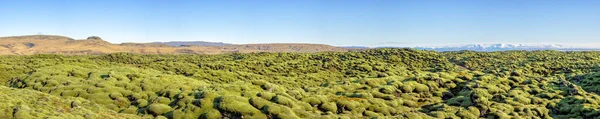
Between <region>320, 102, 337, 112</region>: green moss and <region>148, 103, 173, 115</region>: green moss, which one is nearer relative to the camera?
<region>148, 103, 173, 115</region>: green moss

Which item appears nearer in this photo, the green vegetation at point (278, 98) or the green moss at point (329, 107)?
the green vegetation at point (278, 98)

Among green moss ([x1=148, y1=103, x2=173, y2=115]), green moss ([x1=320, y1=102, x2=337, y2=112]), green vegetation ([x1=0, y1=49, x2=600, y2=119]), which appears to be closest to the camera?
green vegetation ([x1=0, y1=49, x2=600, y2=119])

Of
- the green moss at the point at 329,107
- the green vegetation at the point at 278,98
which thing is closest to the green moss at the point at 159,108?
the green vegetation at the point at 278,98

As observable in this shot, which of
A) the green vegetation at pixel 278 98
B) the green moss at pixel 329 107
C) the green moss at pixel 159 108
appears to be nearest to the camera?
the green vegetation at pixel 278 98

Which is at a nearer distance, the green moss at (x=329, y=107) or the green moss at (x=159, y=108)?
the green moss at (x=159, y=108)

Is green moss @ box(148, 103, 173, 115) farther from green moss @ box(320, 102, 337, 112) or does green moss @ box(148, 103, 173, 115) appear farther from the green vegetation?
green moss @ box(320, 102, 337, 112)

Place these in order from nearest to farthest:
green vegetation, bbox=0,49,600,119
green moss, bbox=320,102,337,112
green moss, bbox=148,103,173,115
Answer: green vegetation, bbox=0,49,600,119 → green moss, bbox=148,103,173,115 → green moss, bbox=320,102,337,112

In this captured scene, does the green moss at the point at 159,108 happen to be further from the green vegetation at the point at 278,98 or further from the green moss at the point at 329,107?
the green moss at the point at 329,107

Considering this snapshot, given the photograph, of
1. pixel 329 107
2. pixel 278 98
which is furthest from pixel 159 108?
pixel 329 107

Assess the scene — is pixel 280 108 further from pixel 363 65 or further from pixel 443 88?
pixel 363 65

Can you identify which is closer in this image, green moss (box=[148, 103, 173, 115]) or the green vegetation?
the green vegetation

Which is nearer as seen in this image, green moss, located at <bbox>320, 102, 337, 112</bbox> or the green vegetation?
the green vegetation

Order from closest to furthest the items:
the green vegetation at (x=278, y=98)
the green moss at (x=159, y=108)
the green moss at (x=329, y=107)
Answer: the green vegetation at (x=278, y=98)
the green moss at (x=159, y=108)
the green moss at (x=329, y=107)

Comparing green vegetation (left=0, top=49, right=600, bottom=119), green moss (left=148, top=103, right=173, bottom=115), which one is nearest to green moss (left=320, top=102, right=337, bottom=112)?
green vegetation (left=0, top=49, right=600, bottom=119)
